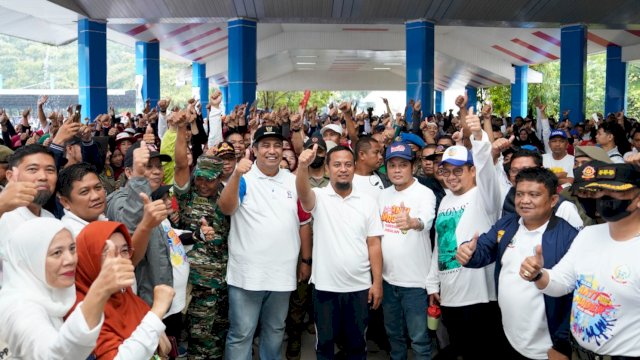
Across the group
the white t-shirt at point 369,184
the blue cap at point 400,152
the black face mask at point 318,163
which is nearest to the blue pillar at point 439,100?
the black face mask at point 318,163

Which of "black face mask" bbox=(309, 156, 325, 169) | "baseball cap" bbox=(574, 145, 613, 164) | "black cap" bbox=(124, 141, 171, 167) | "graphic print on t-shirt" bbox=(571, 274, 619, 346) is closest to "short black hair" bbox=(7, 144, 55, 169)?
"black cap" bbox=(124, 141, 171, 167)

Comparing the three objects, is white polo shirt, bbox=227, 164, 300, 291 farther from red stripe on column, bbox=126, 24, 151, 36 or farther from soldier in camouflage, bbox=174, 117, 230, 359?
red stripe on column, bbox=126, 24, 151, 36

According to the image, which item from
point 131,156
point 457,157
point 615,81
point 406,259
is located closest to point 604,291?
point 457,157

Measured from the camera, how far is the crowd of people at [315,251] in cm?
259

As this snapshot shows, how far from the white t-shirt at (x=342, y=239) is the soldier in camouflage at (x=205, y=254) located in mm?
678

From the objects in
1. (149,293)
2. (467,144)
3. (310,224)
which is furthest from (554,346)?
(467,144)

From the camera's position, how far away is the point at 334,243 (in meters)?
4.38

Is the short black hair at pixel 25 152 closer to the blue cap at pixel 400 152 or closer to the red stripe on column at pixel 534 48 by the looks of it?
the blue cap at pixel 400 152

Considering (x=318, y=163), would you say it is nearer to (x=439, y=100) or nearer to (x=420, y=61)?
(x=420, y=61)

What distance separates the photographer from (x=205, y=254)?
4.40m

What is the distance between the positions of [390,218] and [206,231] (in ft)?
4.47

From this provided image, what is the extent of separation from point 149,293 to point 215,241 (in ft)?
2.76

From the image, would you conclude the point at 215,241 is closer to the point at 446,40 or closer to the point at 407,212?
the point at 407,212

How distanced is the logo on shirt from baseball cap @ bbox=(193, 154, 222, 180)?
2713mm
